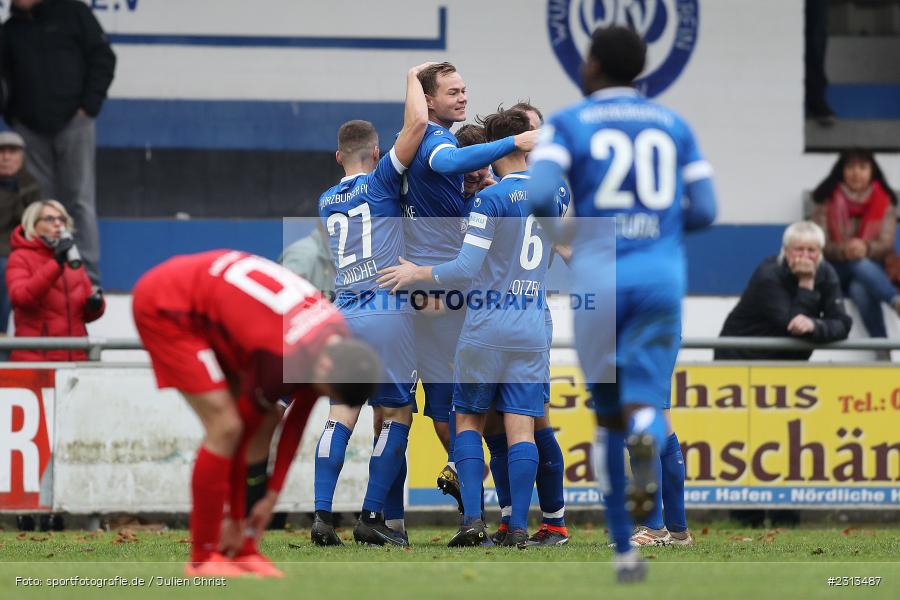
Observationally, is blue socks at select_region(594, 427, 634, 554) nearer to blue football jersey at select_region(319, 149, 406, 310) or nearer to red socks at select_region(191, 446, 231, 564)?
red socks at select_region(191, 446, 231, 564)

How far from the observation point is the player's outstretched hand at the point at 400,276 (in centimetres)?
840

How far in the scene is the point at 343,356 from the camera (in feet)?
18.3

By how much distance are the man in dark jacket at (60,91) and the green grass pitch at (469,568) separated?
151 inches

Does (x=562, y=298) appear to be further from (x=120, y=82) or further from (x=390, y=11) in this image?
(x=120, y=82)

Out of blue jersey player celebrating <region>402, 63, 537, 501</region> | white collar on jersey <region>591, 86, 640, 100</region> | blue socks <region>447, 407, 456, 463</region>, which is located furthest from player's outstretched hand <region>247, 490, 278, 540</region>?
blue jersey player celebrating <region>402, 63, 537, 501</region>

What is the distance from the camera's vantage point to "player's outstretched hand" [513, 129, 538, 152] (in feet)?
26.0

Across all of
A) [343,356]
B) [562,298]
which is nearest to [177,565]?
[343,356]

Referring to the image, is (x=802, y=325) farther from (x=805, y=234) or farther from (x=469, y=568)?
(x=469, y=568)

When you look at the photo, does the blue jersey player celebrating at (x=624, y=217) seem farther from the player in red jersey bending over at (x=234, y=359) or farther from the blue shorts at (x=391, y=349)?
the blue shorts at (x=391, y=349)

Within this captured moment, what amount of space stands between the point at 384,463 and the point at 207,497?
259 centimetres

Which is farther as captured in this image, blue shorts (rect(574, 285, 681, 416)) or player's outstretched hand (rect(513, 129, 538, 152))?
player's outstretched hand (rect(513, 129, 538, 152))

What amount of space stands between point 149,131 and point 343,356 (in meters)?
8.90

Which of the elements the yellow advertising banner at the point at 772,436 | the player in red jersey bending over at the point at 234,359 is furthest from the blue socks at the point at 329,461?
the yellow advertising banner at the point at 772,436

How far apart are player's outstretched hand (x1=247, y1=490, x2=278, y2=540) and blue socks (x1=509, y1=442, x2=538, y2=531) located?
243 cm
